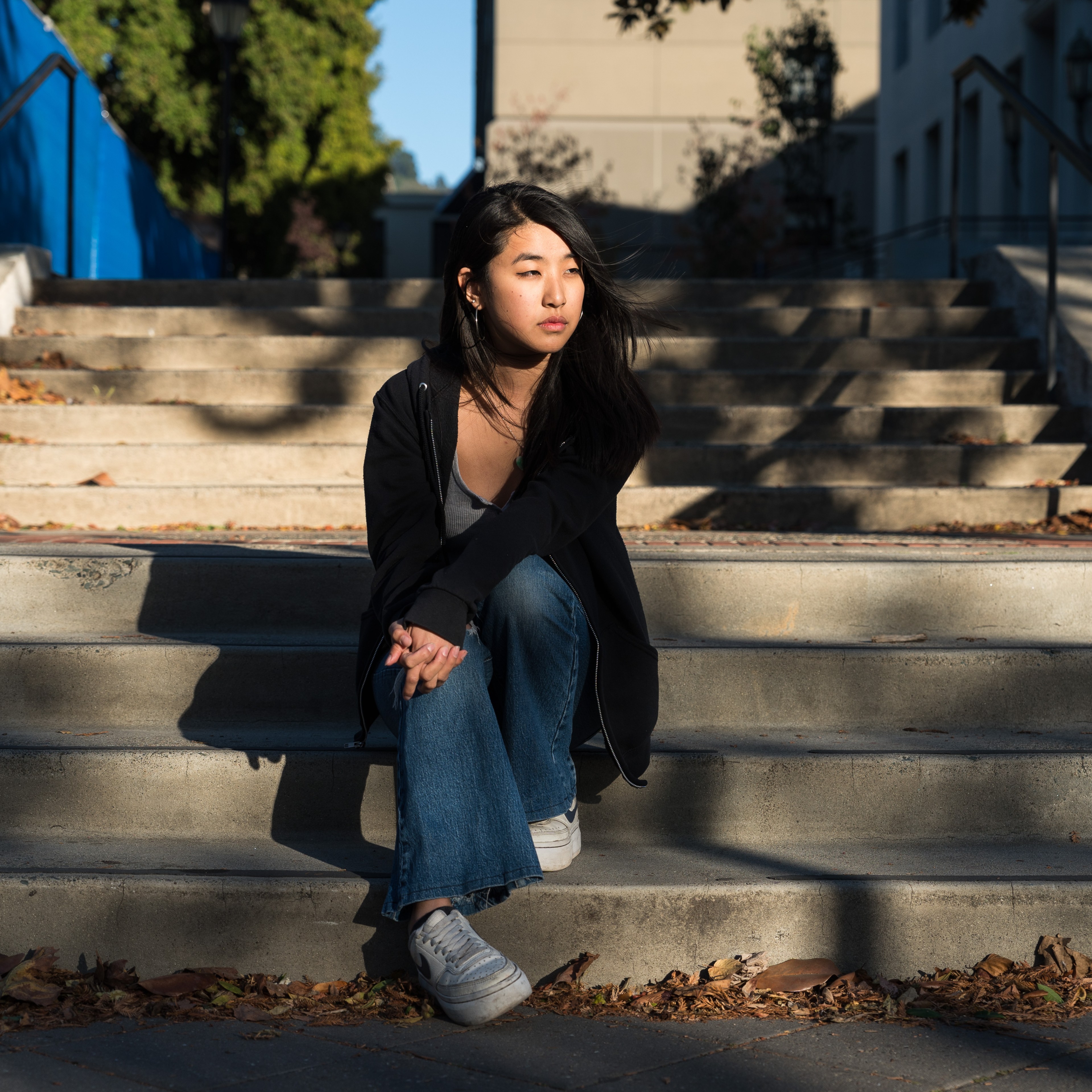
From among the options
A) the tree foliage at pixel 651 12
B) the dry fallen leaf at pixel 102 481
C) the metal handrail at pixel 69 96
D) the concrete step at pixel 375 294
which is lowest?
the dry fallen leaf at pixel 102 481

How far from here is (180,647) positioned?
3049 mm

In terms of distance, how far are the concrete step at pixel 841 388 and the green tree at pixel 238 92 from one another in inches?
506

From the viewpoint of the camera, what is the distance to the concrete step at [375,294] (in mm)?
6703

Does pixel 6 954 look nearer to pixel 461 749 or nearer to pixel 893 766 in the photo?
pixel 461 749

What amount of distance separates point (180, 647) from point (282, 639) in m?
0.30

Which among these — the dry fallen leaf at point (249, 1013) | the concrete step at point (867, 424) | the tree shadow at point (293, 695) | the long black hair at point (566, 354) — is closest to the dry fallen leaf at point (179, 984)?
the dry fallen leaf at point (249, 1013)

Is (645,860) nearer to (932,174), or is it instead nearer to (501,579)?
(501,579)

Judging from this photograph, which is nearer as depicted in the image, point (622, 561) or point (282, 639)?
point (622, 561)

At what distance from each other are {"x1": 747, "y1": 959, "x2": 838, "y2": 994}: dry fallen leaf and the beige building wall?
20.3 meters

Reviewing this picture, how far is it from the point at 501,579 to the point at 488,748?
30 cm

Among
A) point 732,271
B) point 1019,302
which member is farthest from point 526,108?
point 1019,302

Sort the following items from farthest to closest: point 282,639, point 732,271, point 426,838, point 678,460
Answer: point 732,271 < point 678,460 < point 282,639 < point 426,838

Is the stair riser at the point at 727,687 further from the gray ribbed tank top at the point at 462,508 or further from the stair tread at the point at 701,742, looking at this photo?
the gray ribbed tank top at the point at 462,508

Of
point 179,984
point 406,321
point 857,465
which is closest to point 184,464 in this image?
point 406,321
